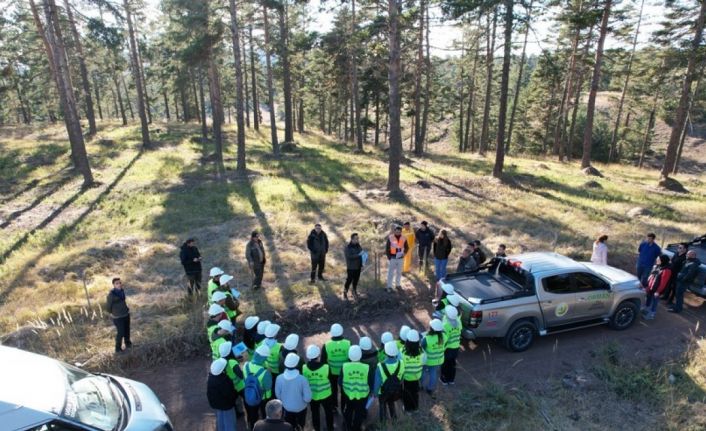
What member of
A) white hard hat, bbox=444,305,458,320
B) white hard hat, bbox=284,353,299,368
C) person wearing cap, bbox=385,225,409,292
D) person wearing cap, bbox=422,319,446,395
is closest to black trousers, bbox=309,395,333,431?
white hard hat, bbox=284,353,299,368

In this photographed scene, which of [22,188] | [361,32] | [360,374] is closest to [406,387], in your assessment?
[360,374]

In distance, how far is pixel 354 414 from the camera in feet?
20.9

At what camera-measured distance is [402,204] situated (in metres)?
19.3

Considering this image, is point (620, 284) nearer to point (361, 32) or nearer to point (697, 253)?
point (697, 253)

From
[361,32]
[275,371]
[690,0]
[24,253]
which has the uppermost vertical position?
[690,0]

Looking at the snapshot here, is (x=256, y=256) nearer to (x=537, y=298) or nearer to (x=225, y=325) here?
(x=225, y=325)

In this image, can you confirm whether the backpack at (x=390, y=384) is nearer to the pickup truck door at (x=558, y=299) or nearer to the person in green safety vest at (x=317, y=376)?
the person in green safety vest at (x=317, y=376)

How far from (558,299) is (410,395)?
3971mm

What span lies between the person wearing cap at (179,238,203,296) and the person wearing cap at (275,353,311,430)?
5.36 meters

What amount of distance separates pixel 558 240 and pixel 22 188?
26779 millimetres

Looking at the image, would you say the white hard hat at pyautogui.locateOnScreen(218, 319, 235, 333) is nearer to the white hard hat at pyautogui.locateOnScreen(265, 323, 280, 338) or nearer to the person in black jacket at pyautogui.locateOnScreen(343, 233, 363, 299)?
the white hard hat at pyautogui.locateOnScreen(265, 323, 280, 338)

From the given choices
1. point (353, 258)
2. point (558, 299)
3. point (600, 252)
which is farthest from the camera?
point (600, 252)

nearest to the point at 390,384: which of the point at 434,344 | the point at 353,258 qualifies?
the point at 434,344

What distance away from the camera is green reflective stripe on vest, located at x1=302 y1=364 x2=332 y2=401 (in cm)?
625
